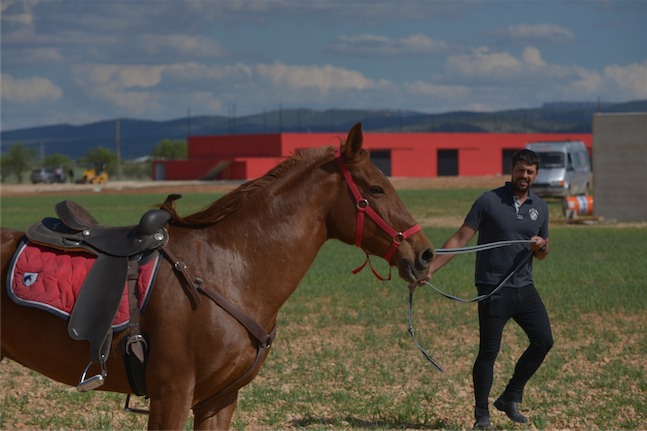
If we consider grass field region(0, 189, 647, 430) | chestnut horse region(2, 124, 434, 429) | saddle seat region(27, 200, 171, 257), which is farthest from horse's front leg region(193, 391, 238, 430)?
grass field region(0, 189, 647, 430)

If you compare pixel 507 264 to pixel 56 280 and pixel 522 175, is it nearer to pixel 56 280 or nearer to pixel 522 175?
pixel 522 175

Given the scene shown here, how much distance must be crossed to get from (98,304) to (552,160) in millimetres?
38363

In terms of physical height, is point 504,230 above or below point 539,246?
above

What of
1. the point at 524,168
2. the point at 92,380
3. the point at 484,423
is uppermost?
the point at 524,168

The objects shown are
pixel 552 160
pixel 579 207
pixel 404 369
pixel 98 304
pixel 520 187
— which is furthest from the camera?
pixel 552 160

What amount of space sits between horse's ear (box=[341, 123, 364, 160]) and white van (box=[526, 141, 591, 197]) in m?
35.6

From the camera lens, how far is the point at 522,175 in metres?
7.54

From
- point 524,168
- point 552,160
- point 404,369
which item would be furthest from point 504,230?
point 552,160

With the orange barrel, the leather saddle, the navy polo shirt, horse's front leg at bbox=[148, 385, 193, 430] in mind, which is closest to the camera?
horse's front leg at bbox=[148, 385, 193, 430]

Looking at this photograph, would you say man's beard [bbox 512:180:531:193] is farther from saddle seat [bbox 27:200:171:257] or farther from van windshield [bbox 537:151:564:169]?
van windshield [bbox 537:151:564:169]

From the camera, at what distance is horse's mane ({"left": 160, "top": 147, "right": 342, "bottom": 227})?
560cm

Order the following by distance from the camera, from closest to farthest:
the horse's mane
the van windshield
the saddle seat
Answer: the saddle seat, the horse's mane, the van windshield

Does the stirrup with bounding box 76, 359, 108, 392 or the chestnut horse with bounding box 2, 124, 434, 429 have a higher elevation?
the chestnut horse with bounding box 2, 124, 434, 429

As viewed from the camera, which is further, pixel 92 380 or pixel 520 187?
pixel 520 187
